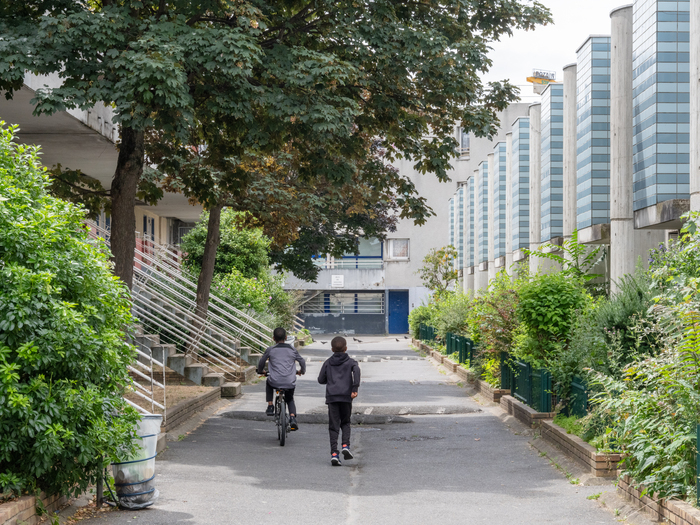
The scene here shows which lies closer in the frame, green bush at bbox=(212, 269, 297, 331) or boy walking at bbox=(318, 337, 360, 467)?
boy walking at bbox=(318, 337, 360, 467)

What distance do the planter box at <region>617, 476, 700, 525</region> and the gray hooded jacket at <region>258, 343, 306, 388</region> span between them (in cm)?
528

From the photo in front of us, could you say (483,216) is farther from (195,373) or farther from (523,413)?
(523,413)

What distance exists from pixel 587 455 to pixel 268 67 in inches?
249

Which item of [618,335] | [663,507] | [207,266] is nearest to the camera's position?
[663,507]

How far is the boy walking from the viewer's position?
33.9 feet

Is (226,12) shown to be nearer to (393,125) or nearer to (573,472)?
(393,125)

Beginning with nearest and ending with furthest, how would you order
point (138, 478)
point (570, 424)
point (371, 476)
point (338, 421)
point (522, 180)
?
point (138, 478) < point (371, 476) < point (570, 424) < point (338, 421) < point (522, 180)

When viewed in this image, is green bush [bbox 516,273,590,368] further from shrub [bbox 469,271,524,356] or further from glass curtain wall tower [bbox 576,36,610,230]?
glass curtain wall tower [bbox 576,36,610,230]

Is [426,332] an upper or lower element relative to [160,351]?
lower

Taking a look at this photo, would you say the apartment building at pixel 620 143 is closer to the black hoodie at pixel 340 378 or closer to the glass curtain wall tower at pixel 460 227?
the black hoodie at pixel 340 378

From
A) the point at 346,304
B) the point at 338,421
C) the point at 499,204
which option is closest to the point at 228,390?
the point at 338,421

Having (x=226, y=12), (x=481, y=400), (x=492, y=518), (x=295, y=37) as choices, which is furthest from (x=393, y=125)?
(x=492, y=518)

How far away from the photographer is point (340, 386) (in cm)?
1036

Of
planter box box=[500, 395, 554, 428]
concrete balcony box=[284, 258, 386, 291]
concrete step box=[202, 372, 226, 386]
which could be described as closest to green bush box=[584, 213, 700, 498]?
planter box box=[500, 395, 554, 428]
